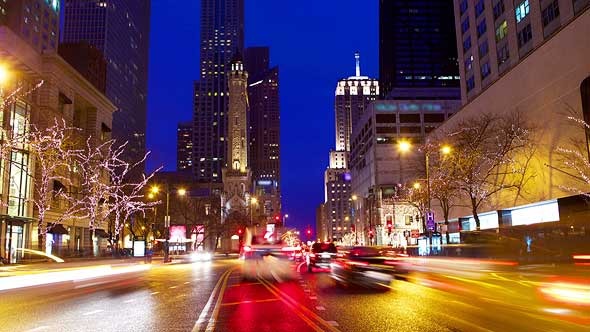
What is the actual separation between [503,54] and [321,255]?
46137 millimetres

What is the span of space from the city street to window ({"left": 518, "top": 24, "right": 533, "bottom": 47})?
44831mm

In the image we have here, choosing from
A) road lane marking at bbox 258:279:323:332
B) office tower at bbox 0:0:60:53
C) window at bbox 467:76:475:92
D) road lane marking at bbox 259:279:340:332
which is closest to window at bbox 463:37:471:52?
window at bbox 467:76:475:92

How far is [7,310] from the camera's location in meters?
14.1

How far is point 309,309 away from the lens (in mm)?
13133

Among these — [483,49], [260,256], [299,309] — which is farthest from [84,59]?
[299,309]

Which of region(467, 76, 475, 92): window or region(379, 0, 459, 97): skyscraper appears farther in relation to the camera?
region(379, 0, 459, 97): skyscraper

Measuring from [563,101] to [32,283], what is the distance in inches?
1666

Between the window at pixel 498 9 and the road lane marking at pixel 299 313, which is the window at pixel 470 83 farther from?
the road lane marking at pixel 299 313

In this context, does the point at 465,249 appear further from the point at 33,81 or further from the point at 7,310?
the point at 33,81

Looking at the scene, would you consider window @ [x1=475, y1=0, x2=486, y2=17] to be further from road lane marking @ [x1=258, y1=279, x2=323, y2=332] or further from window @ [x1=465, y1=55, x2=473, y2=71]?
road lane marking @ [x1=258, y1=279, x2=323, y2=332]

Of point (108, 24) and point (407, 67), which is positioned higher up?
point (108, 24)

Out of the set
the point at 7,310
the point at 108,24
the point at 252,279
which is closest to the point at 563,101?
the point at 252,279

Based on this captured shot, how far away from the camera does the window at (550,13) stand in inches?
2031

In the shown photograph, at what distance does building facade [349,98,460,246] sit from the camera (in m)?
110
